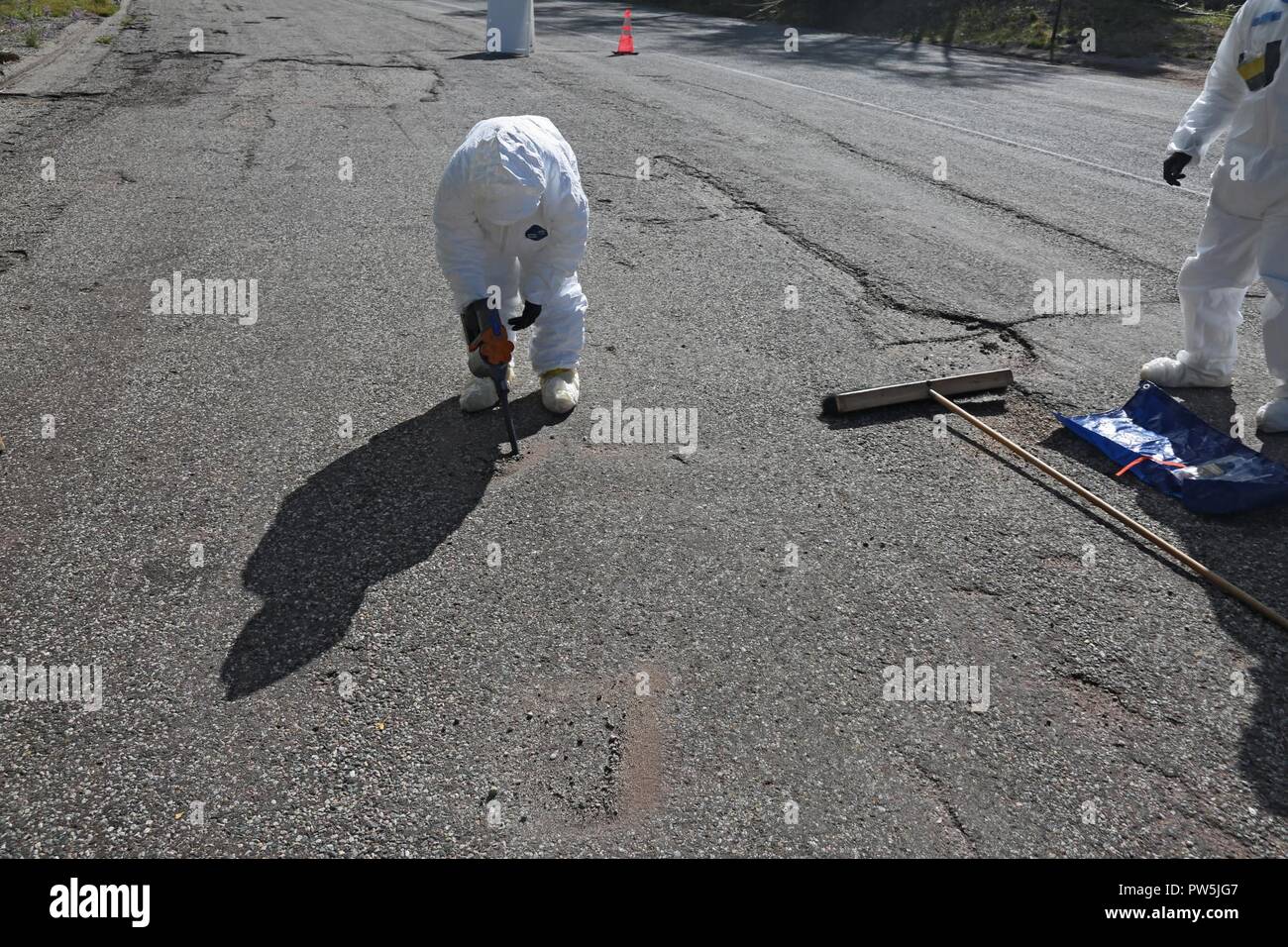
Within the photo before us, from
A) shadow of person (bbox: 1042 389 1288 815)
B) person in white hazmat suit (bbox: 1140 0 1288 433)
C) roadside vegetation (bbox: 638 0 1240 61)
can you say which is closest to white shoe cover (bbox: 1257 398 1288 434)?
person in white hazmat suit (bbox: 1140 0 1288 433)

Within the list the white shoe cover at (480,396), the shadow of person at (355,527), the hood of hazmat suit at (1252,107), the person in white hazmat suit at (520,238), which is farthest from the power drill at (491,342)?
the hood of hazmat suit at (1252,107)

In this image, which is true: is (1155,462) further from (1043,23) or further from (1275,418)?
(1043,23)

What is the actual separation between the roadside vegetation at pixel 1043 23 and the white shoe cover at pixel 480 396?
15.8 m

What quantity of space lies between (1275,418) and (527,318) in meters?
3.29

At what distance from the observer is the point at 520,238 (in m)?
4.16

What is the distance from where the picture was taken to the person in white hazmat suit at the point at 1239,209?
163 inches

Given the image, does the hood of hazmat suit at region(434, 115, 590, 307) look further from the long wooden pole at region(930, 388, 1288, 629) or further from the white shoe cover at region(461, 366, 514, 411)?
the long wooden pole at region(930, 388, 1288, 629)

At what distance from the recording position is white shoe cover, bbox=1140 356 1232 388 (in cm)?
474

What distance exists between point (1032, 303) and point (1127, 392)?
121 cm

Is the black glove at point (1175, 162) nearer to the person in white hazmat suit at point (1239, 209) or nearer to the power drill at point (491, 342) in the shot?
the person in white hazmat suit at point (1239, 209)

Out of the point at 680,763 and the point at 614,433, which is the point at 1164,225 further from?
the point at 680,763

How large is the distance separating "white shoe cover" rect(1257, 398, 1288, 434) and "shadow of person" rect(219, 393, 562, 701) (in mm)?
3153

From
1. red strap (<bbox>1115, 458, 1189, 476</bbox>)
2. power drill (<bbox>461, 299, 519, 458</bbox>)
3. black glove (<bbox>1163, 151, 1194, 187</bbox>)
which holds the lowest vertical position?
red strap (<bbox>1115, 458, 1189, 476</bbox>)

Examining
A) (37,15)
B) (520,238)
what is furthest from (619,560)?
(37,15)
